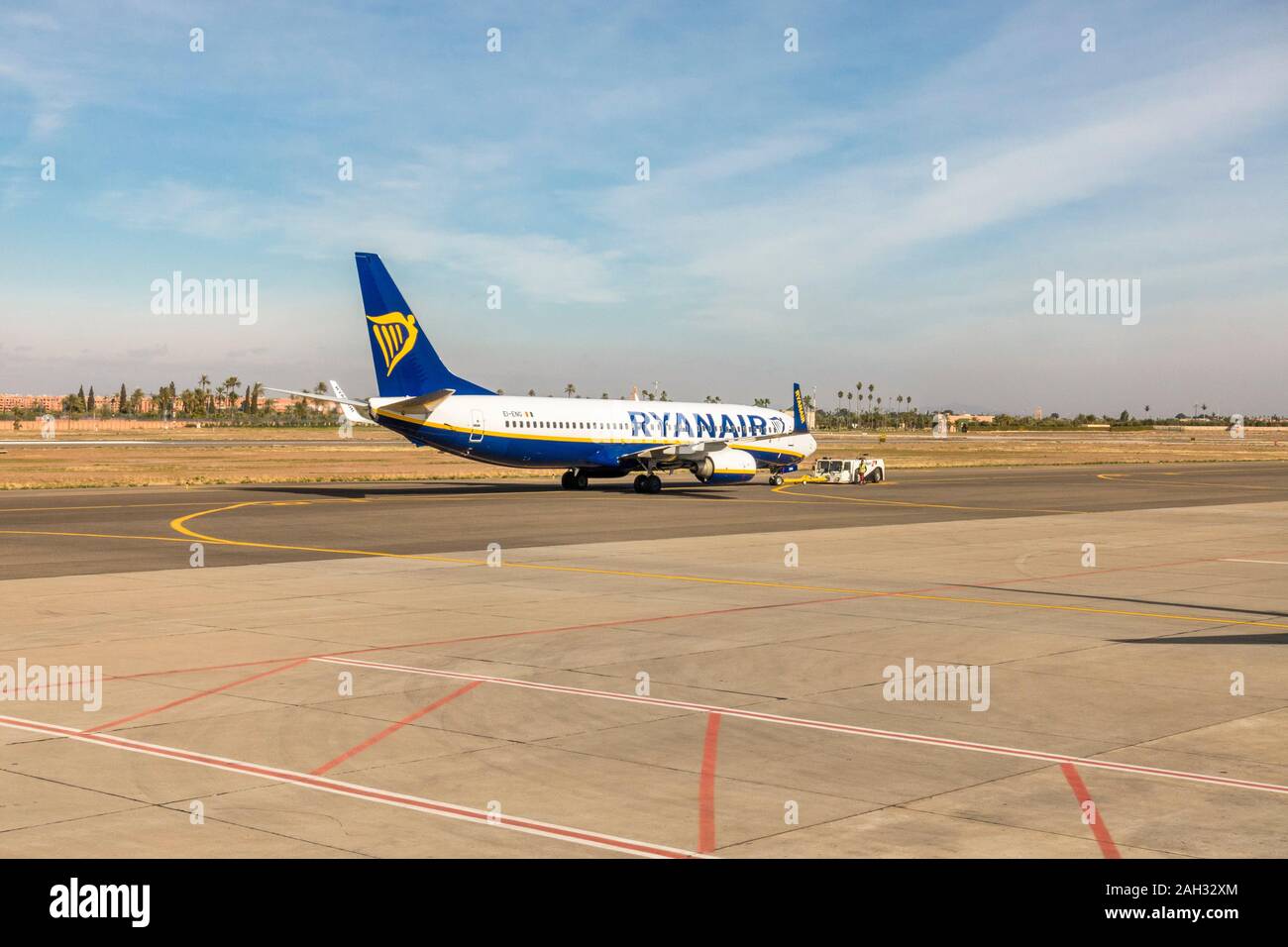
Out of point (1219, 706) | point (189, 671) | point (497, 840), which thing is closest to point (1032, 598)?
point (1219, 706)

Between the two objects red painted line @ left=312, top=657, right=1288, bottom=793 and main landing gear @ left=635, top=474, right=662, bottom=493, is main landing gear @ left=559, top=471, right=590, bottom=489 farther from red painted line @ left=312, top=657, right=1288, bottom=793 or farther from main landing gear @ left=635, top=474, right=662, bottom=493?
red painted line @ left=312, top=657, right=1288, bottom=793

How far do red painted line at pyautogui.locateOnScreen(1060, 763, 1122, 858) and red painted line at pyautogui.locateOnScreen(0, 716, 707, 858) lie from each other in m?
3.05

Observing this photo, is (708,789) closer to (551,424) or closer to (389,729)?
(389,729)

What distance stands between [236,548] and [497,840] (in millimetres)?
24791

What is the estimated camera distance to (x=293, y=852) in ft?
29.3

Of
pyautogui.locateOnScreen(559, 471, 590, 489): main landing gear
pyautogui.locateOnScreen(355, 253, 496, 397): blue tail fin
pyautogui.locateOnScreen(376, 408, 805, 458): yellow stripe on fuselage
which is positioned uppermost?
pyautogui.locateOnScreen(355, 253, 496, 397): blue tail fin

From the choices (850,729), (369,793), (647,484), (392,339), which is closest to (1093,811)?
(850,729)

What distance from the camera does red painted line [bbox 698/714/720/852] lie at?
9.40 m

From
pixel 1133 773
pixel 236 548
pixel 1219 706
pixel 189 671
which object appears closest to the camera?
pixel 1133 773

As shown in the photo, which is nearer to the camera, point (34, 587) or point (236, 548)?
point (34, 587)

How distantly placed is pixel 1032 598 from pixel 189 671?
15.6m

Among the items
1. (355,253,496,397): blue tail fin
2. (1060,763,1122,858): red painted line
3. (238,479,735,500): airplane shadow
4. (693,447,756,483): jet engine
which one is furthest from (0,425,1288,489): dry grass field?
(1060,763,1122,858): red painted line
